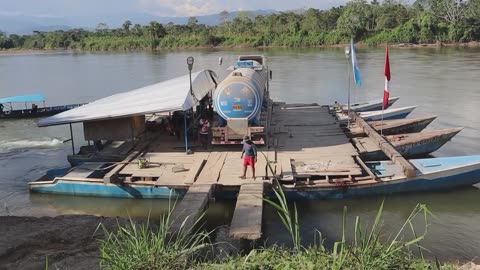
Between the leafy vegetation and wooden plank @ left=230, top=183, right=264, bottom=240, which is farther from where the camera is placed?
the leafy vegetation

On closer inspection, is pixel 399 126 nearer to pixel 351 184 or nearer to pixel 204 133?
pixel 351 184

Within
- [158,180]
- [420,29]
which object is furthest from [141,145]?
[420,29]

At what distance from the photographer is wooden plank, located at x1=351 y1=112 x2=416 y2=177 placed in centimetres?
1231

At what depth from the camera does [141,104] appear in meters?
15.2

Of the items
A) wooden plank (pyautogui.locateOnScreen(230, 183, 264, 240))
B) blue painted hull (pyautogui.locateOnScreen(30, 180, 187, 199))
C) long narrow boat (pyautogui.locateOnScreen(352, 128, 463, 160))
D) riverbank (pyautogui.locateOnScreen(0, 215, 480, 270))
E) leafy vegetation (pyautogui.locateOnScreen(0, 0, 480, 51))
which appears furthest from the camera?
leafy vegetation (pyautogui.locateOnScreen(0, 0, 480, 51))

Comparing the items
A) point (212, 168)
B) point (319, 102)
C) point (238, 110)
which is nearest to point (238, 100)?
point (238, 110)

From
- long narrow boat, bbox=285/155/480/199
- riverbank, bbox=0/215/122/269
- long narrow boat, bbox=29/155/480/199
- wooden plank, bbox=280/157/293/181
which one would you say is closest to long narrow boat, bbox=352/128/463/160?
long narrow boat, bbox=29/155/480/199

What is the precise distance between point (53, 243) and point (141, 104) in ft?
21.9

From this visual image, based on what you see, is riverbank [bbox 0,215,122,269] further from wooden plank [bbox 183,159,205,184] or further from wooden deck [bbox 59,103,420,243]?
wooden plank [bbox 183,159,205,184]

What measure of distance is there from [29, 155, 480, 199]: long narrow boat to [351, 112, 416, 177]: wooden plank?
7.2 inches

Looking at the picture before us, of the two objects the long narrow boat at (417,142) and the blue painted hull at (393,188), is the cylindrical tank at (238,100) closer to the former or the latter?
the blue painted hull at (393,188)

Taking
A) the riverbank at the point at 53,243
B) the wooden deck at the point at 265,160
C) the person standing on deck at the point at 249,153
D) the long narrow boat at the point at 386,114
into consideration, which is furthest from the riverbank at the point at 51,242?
the long narrow boat at the point at 386,114

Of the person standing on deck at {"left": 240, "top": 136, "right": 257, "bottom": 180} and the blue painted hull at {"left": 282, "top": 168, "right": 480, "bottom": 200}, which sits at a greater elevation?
the person standing on deck at {"left": 240, "top": 136, "right": 257, "bottom": 180}

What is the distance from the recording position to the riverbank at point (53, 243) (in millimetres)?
7980
